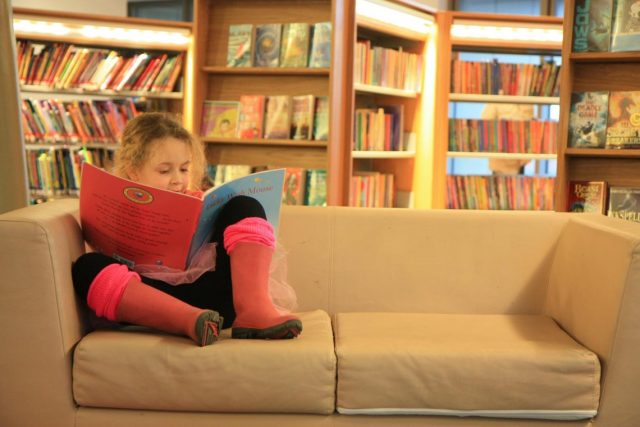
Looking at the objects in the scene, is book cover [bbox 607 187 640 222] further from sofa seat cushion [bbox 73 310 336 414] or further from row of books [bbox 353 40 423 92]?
sofa seat cushion [bbox 73 310 336 414]

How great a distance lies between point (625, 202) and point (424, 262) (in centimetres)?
132

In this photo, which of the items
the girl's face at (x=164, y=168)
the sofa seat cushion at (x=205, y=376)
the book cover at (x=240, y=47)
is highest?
the book cover at (x=240, y=47)

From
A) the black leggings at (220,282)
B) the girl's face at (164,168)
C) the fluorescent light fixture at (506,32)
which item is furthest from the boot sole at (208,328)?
the fluorescent light fixture at (506,32)

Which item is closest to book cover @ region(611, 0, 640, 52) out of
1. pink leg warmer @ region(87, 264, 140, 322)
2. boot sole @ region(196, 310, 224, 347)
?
boot sole @ region(196, 310, 224, 347)

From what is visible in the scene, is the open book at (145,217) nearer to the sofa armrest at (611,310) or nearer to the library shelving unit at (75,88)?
the sofa armrest at (611,310)

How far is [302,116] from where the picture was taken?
4355 millimetres

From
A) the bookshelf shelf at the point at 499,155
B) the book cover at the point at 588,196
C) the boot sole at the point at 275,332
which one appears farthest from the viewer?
the bookshelf shelf at the point at 499,155

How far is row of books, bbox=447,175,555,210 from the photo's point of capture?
17.4 ft

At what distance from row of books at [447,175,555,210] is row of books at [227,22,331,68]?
57.8 inches

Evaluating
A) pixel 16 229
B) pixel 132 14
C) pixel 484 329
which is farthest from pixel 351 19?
pixel 132 14

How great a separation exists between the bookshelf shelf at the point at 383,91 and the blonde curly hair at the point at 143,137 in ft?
7.15

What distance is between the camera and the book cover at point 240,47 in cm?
440

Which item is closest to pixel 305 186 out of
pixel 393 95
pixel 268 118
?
pixel 268 118

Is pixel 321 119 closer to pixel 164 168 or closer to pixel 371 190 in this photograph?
pixel 371 190
